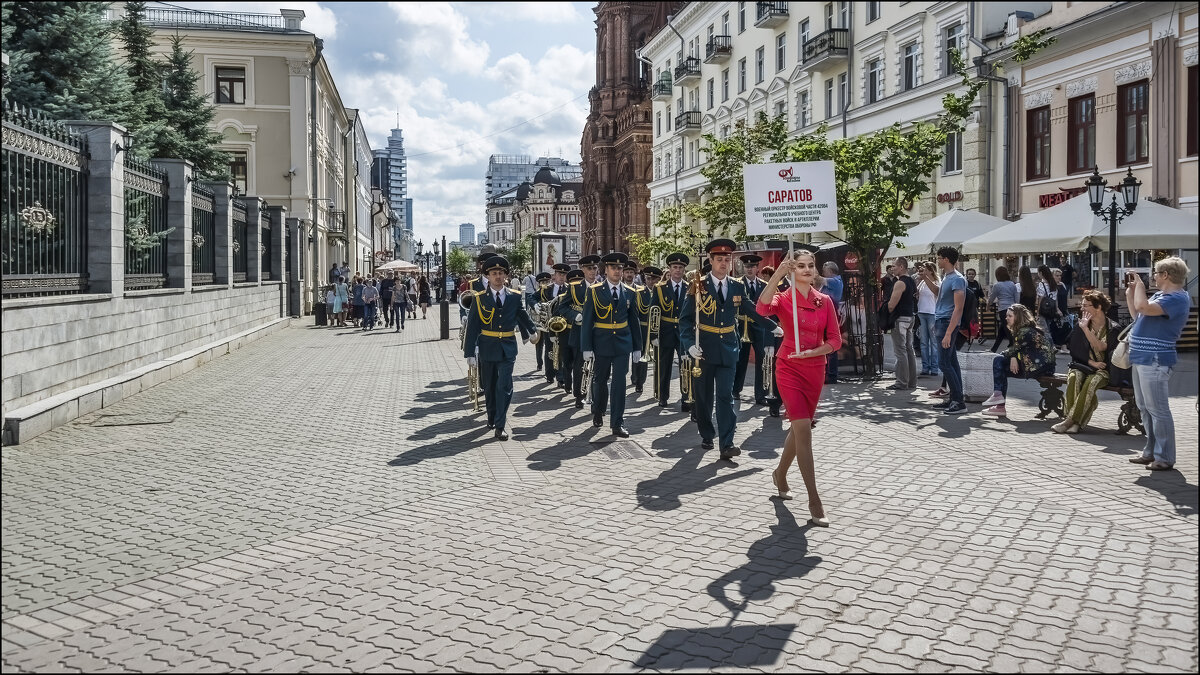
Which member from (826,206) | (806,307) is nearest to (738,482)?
(806,307)

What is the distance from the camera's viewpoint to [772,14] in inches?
475

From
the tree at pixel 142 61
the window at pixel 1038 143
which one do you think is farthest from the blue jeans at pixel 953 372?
the tree at pixel 142 61

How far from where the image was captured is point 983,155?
80.4ft

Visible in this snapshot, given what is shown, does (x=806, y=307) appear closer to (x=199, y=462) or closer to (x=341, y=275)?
(x=199, y=462)

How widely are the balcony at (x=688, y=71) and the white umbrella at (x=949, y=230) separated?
142 feet

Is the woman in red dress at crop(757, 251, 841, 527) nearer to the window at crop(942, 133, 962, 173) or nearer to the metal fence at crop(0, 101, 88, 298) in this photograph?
the metal fence at crop(0, 101, 88, 298)

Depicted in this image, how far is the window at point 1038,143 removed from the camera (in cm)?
2417

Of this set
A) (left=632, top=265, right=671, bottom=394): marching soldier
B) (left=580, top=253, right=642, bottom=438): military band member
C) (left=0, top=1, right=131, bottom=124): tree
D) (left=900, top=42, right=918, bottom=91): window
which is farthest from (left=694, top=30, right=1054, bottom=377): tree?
(left=0, top=1, right=131, bottom=124): tree

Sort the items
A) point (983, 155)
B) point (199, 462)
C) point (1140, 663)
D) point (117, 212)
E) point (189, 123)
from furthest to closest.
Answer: point (189, 123) → point (983, 155) → point (117, 212) → point (199, 462) → point (1140, 663)

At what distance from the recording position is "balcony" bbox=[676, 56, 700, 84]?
61.9 m

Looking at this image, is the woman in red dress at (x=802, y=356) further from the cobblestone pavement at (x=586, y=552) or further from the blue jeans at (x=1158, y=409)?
the blue jeans at (x=1158, y=409)

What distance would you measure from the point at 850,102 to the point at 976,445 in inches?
224

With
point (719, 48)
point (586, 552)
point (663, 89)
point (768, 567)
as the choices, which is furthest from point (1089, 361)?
point (663, 89)

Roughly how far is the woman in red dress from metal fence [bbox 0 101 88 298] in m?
7.78
